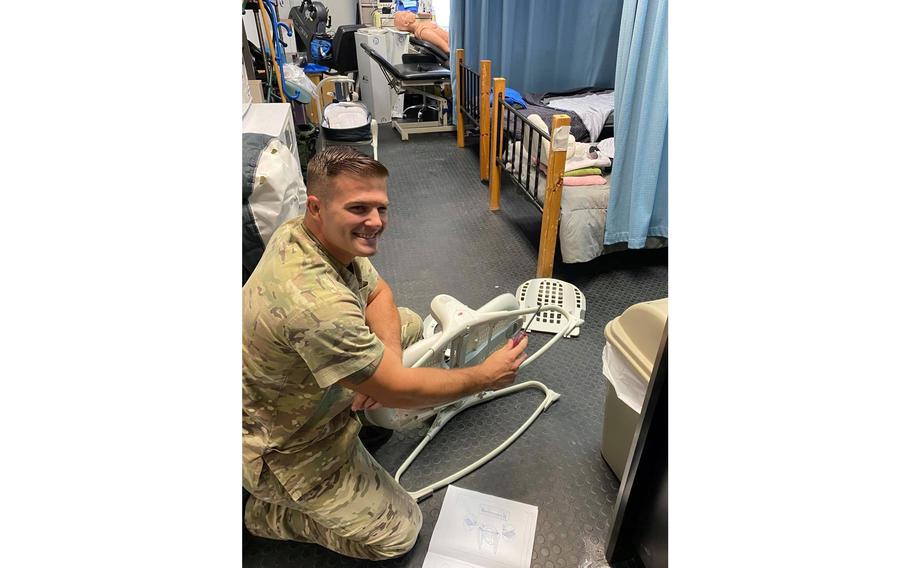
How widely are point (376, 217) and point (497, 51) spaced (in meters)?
3.46

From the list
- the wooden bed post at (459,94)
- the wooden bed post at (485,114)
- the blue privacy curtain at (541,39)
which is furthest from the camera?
the wooden bed post at (459,94)

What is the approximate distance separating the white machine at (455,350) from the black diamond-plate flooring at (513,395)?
1.4 inches

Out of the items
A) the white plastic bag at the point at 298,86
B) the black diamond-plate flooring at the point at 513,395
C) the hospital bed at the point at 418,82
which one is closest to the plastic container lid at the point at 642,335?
the black diamond-plate flooring at the point at 513,395

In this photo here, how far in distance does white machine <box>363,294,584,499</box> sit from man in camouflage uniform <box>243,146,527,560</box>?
0.11 m

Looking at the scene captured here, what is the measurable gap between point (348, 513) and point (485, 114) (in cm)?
276

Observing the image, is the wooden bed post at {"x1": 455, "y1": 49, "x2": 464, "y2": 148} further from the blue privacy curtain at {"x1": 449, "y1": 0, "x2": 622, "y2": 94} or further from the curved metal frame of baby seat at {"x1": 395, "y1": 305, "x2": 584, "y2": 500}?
the curved metal frame of baby seat at {"x1": 395, "y1": 305, "x2": 584, "y2": 500}

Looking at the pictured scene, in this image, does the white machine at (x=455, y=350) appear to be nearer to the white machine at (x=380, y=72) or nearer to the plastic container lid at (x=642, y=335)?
the plastic container lid at (x=642, y=335)

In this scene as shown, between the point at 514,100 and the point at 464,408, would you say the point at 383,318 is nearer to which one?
the point at 464,408

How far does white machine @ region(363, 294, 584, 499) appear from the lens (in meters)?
1.39

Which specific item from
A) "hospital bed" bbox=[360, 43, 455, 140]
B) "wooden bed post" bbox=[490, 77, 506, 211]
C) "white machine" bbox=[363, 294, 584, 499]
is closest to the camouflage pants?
"white machine" bbox=[363, 294, 584, 499]

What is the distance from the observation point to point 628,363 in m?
1.21

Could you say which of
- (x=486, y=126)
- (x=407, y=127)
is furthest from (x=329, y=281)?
(x=407, y=127)

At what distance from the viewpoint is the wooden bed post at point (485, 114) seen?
122 inches

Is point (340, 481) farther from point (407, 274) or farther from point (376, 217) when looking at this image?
point (407, 274)
